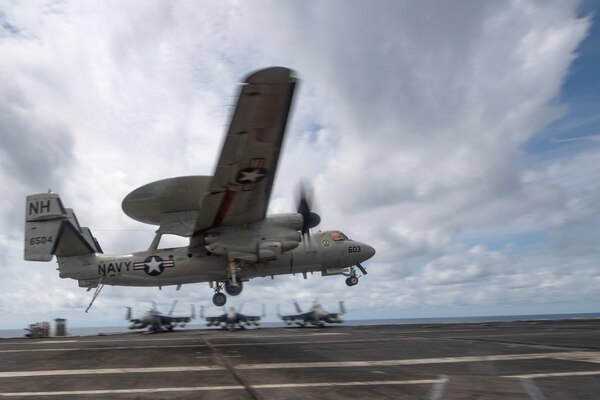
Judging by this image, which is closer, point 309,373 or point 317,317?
point 309,373

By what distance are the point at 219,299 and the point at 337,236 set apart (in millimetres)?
8778

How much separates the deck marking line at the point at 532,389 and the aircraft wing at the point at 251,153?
40.1ft

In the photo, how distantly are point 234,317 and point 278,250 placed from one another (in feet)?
74.7

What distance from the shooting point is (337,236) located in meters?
31.3

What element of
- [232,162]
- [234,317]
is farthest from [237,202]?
[234,317]

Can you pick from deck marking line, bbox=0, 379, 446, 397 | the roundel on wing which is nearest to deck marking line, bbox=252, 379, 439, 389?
deck marking line, bbox=0, 379, 446, 397

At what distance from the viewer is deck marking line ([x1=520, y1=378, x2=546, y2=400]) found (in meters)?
7.77

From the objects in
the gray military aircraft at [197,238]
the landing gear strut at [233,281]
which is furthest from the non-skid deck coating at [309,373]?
the landing gear strut at [233,281]

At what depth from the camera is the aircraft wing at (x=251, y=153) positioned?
17.3m

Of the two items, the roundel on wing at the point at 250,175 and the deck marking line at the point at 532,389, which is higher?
the roundel on wing at the point at 250,175

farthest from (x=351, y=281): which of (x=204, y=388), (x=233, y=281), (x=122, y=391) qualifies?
(x=122, y=391)

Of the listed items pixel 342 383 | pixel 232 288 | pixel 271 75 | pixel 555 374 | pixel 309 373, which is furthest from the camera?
pixel 232 288

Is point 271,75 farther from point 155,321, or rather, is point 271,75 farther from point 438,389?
point 155,321

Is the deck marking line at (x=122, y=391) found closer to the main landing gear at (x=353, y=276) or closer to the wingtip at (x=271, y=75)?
the wingtip at (x=271, y=75)
